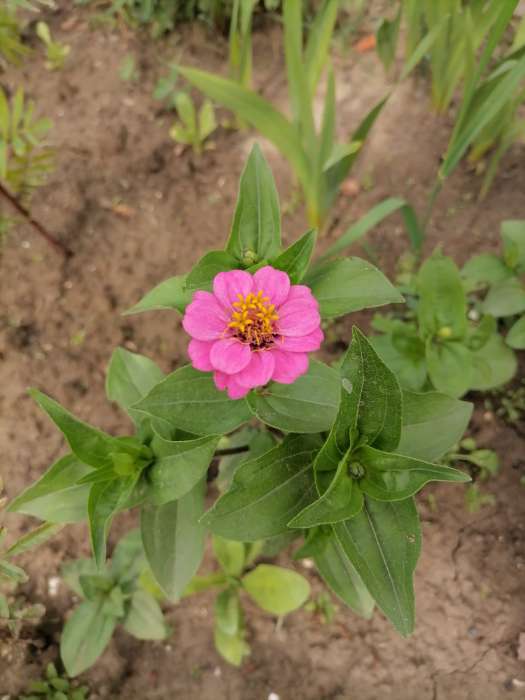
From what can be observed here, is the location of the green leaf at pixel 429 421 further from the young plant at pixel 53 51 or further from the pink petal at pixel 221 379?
the young plant at pixel 53 51

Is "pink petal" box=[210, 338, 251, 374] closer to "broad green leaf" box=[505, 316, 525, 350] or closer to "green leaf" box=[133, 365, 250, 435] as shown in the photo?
"green leaf" box=[133, 365, 250, 435]

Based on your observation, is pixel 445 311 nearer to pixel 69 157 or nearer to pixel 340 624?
pixel 340 624

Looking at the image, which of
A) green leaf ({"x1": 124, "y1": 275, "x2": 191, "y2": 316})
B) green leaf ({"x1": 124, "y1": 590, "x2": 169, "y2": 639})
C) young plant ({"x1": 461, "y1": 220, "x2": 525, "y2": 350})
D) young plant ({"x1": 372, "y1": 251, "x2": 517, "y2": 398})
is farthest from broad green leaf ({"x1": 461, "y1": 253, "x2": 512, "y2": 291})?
green leaf ({"x1": 124, "y1": 590, "x2": 169, "y2": 639})

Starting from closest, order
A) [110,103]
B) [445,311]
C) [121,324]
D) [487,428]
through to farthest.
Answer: [445,311] → [487,428] → [121,324] → [110,103]

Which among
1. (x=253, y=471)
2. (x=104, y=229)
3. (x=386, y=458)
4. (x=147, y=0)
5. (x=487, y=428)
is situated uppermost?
(x=147, y=0)

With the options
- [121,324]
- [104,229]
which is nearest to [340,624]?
[121,324]

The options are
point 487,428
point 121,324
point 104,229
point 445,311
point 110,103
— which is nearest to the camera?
point 445,311

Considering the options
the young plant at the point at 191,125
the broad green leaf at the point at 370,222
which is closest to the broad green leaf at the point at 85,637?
the broad green leaf at the point at 370,222
